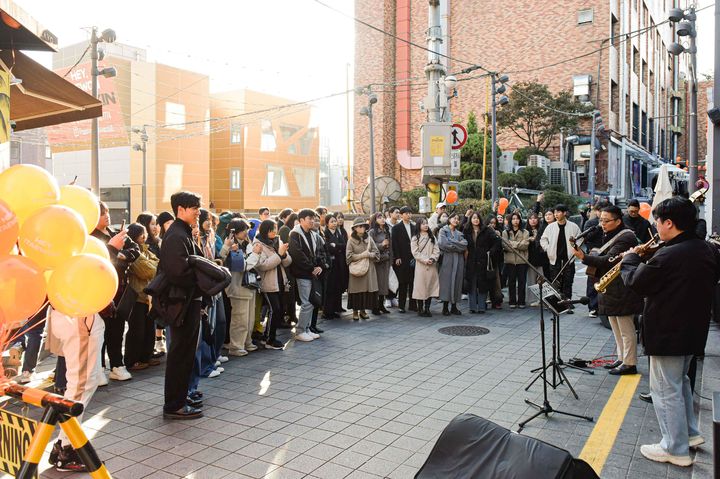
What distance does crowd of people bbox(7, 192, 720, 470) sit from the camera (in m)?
5.41

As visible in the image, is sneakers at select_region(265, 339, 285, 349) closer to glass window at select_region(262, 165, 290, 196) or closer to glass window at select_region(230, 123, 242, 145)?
glass window at select_region(230, 123, 242, 145)

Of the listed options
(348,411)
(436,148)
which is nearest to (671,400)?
(348,411)

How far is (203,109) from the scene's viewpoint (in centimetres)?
4791

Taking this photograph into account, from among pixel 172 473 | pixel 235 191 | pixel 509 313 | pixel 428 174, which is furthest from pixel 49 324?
pixel 235 191

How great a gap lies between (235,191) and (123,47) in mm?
15403

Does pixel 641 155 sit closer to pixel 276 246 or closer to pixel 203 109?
pixel 203 109

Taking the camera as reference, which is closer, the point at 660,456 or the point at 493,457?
the point at 493,457

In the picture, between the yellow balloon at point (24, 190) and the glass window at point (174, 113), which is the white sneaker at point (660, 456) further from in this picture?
the glass window at point (174, 113)

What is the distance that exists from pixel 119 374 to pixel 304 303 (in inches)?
118

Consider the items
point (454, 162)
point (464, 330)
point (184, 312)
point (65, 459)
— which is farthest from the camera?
point (454, 162)

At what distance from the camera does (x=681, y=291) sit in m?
4.27

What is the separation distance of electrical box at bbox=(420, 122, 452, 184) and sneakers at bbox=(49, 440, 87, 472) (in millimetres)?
11815

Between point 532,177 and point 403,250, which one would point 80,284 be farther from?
point 532,177

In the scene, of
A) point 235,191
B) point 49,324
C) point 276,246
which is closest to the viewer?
point 49,324
